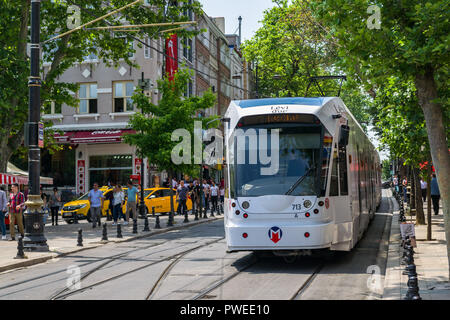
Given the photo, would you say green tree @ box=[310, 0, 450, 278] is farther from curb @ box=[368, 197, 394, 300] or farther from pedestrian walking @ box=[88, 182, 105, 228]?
pedestrian walking @ box=[88, 182, 105, 228]

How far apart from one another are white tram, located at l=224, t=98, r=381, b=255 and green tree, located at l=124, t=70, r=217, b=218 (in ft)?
44.9

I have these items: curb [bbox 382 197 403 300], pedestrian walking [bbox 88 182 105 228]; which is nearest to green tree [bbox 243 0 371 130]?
pedestrian walking [bbox 88 182 105 228]

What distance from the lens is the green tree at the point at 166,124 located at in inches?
1002

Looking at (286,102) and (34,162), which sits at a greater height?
(286,102)

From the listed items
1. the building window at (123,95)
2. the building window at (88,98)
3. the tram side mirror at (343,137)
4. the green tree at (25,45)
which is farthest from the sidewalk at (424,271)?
the building window at (88,98)

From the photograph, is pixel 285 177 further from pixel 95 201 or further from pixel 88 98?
pixel 88 98

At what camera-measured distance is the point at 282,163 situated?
11.1 metres

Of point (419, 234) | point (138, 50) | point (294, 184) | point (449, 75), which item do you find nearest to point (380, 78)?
point (449, 75)

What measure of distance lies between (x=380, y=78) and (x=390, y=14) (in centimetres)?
92

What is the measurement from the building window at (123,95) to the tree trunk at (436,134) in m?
32.1

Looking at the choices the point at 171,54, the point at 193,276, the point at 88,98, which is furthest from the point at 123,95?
the point at 193,276

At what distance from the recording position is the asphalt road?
8773mm

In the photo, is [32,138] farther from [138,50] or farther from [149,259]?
[138,50]

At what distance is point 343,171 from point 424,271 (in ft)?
8.61
